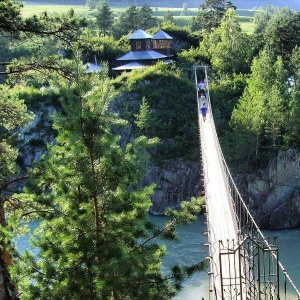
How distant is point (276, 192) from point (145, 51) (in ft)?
31.7

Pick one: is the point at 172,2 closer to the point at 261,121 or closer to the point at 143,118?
the point at 143,118

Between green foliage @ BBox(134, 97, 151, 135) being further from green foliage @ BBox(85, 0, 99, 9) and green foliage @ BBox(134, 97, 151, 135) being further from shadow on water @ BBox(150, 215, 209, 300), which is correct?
green foliage @ BBox(85, 0, 99, 9)

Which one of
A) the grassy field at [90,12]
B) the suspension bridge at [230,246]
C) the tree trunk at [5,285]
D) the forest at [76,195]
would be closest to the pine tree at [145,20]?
the grassy field at [90,12]

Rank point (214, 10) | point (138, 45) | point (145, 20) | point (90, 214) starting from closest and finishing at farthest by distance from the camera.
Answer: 1. point (90, 214)
2. point (138, 45)
3. point (214, 10)
4. point (145, 20)

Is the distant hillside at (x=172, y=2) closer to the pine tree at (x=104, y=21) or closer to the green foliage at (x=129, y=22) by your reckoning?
the green foliage at (x=129, y=22)

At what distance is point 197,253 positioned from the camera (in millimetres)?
14359

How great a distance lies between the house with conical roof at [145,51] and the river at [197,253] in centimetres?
827

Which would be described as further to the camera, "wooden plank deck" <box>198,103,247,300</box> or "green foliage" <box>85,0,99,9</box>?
"green foliage" <box>85,0,99,9</box>

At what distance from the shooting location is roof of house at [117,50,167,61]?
2242 cm

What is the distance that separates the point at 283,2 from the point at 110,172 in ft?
338

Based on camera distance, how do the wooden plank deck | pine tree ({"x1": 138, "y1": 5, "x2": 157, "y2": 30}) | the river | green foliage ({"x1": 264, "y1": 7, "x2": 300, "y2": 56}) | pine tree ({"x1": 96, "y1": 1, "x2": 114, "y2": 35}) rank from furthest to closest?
1. pine tree ({"x1": 138, "y1": 5, "x2": 157, "y2": 30})
2. pine tree ({"x1": 96, "y1": 1, "x2": 114, "y2": 35})
3. green foliage ({"x1": 264, "y1": 7, "x2": 300, "y2": 56})
4. the river
5. the wooden plank deck

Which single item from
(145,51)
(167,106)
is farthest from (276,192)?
(145,51)

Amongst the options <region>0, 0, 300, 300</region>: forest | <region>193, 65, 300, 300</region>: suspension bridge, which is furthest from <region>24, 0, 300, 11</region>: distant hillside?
<region>0, 0, 300, 300</region>: forest

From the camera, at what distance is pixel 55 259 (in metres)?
4.46
